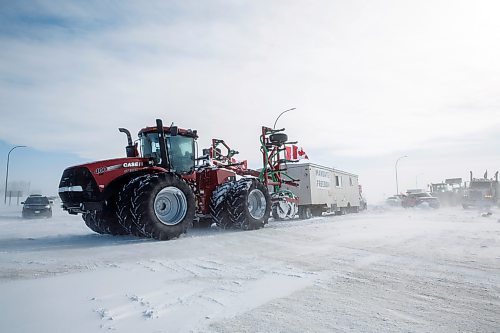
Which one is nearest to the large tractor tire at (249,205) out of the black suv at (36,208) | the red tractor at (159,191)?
the red tractor at (159,191)

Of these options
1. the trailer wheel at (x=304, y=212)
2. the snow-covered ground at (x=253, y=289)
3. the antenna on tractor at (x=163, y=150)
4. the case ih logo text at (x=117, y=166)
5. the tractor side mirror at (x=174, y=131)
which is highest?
the tractor side mirror at (x=174, y=131)

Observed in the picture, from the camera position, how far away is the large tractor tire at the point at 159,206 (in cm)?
686

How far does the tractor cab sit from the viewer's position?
8.43 m

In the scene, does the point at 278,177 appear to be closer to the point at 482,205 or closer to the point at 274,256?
the point at 274,256

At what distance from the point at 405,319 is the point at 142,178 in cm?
595

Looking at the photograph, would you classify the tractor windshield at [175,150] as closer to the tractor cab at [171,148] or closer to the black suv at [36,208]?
the tractor cab at [171,148]

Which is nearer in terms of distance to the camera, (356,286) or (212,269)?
(356,286)

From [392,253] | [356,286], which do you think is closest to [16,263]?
[356,286]

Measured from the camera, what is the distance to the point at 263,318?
8.85 ft

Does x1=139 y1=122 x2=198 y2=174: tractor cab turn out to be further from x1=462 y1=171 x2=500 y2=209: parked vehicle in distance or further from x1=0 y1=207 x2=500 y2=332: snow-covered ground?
x1=462 y1=171 x2=500 y2=209: parked vehicle in distance

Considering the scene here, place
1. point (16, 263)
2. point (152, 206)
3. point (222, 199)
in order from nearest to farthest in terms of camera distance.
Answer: point (16, 263) → point (152, 206) → point (222, 199)

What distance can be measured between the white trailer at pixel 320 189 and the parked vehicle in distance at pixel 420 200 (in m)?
7.42

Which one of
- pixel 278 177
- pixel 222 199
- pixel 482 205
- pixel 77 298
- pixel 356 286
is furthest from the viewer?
pixel 482 205

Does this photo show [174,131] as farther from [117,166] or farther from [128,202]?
[128,202]
